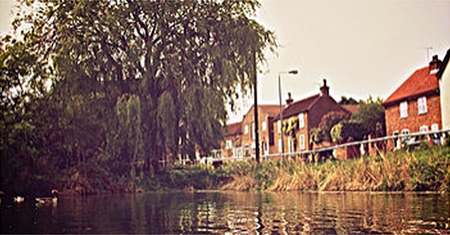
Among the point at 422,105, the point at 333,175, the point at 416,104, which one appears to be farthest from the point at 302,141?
the point at 333,175

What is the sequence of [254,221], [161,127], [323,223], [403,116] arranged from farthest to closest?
1. [403,116]
2. [161,127]
3. [254,221]
4. [323,223]

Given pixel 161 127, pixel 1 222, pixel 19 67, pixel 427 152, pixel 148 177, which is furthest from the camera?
pixel 148 177

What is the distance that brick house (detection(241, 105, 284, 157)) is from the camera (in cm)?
6725

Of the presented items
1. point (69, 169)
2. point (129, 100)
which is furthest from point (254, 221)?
point (69, 169)

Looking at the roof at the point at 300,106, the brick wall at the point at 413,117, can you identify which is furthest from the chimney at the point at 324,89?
the brick wall at the point at 413,117

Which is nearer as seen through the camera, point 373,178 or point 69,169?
point 373,178

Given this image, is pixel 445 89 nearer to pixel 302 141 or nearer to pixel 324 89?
pixel 324 89

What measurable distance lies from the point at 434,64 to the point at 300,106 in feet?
66.5

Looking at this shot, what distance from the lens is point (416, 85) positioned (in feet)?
149

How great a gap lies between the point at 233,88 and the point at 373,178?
9.89 m

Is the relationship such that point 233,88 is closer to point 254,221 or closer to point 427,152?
point 427,152

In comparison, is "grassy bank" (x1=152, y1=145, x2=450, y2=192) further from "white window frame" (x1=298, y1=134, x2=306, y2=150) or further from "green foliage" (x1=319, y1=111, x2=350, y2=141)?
"white window frame" (x1=298, y1=134, x2=306, y2=150)

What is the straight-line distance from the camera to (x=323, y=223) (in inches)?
281

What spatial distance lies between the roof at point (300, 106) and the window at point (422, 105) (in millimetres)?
16070
